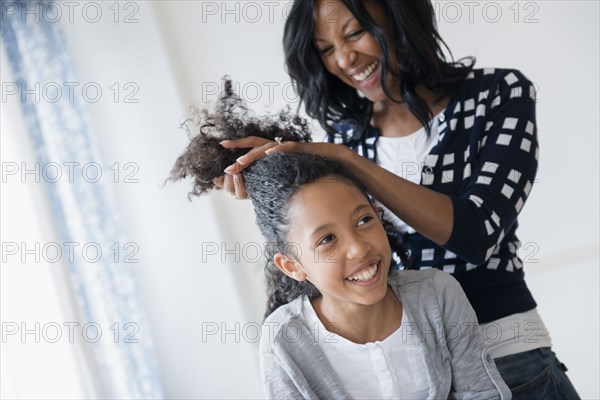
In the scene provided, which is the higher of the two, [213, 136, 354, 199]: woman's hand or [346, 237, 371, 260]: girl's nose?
[213, 136, 354, 199]: woman's hand

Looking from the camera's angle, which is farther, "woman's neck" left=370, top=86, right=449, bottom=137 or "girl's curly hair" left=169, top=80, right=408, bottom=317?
"woman's neck" left=370, top=86, right=449, bottom=137

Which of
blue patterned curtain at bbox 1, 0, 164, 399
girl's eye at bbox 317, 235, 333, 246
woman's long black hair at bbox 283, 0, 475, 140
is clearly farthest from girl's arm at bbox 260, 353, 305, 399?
blue patterned curtain at bbox 1, 0, 164, 399

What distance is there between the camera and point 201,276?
9.34 ft

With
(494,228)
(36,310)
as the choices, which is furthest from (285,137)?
(36,310)

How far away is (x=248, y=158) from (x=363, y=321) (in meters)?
0.37

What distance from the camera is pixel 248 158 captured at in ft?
4.33

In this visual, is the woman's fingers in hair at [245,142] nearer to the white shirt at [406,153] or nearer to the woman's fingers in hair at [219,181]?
the woman's fingers in hair at [219,181]

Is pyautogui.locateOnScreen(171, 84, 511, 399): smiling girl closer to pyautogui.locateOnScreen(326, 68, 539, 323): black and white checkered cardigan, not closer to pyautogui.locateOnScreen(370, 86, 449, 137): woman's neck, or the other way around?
pyautogui.locateOnScreen(326, 68, 539, 323): black and white checkered cardigan

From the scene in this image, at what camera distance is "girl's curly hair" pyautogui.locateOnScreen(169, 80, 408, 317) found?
4.39 ft

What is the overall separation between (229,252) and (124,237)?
1.41 ft

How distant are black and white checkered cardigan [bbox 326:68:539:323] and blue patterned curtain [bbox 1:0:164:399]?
138 cm

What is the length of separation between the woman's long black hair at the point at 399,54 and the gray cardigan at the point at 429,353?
40 cm

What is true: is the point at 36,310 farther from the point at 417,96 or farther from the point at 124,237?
the point at 417,96

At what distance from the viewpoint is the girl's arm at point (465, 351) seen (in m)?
1.27
